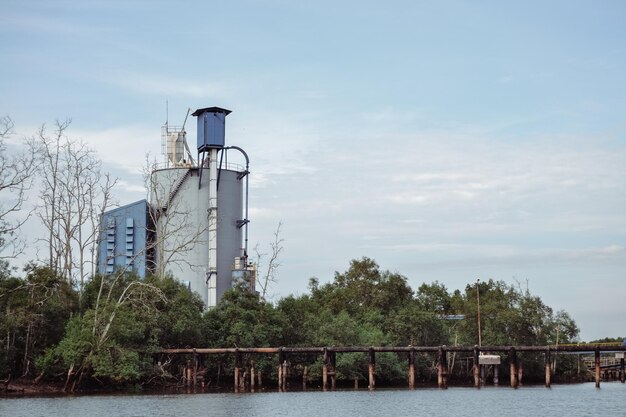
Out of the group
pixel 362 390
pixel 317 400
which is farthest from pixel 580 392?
pixel 317 400

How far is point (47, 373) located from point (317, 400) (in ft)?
61.8

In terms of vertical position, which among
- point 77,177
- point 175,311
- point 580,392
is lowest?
point 580,392

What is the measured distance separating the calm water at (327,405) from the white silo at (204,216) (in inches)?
649

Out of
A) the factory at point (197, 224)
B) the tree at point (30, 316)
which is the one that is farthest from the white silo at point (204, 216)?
the tree at point (30, 316)

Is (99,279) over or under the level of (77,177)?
under

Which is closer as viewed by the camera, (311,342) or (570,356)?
(311,342)

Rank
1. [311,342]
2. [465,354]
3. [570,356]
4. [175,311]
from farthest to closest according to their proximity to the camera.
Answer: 1. [570,356]
2. [465,354]
3. [311,342]
4. [175,311]

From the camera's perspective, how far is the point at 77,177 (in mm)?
74312

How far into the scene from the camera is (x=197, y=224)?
81125mm

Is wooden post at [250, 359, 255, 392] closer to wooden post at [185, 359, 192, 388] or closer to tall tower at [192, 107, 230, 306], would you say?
Answer: wooden post at [185, 359, 192, 388]

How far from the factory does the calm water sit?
16.5 m

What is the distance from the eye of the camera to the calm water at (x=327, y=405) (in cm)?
4962

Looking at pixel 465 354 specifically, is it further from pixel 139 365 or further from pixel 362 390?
pixel 139 365

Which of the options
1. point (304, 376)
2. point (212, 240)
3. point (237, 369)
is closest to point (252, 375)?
point (237, 369)
